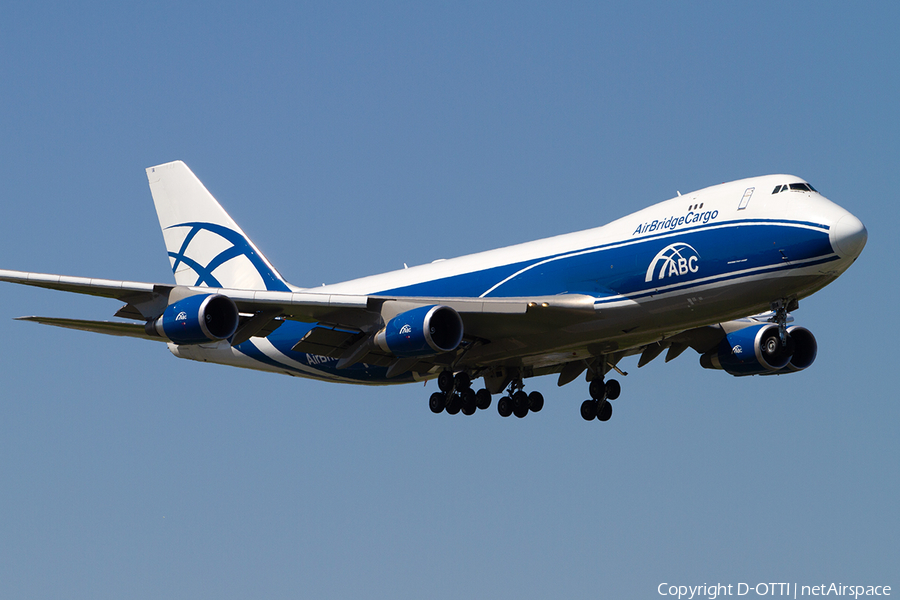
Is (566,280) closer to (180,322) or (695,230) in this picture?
Answer: (695,230)

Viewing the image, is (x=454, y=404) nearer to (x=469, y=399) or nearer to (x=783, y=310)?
(x=469, y=399)

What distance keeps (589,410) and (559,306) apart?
7.68 m

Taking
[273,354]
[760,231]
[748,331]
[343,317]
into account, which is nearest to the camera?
[760,231]

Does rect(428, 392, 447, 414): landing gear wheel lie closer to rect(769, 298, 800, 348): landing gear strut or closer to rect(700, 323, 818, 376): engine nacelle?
rect(700, 323, 818, 376): engine nacelle

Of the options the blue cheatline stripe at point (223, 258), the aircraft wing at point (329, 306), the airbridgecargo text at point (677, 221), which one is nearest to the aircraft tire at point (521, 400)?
the aircraft wing at point (329, 306)

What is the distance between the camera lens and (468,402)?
37969 mm

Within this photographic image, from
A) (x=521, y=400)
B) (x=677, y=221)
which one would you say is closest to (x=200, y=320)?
(x=521, y=400)

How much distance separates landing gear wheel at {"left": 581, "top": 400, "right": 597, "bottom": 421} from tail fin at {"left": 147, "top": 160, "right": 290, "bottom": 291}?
12.3 metres

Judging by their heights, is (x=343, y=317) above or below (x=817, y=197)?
below

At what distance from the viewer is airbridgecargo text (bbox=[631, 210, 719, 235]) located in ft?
100

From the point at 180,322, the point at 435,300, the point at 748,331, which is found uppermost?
the point at 748,331

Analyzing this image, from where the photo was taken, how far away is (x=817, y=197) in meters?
29.7

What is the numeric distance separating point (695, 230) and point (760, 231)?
1.83 metres

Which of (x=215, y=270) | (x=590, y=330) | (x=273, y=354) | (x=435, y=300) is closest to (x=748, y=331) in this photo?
(x=590, y=330)
